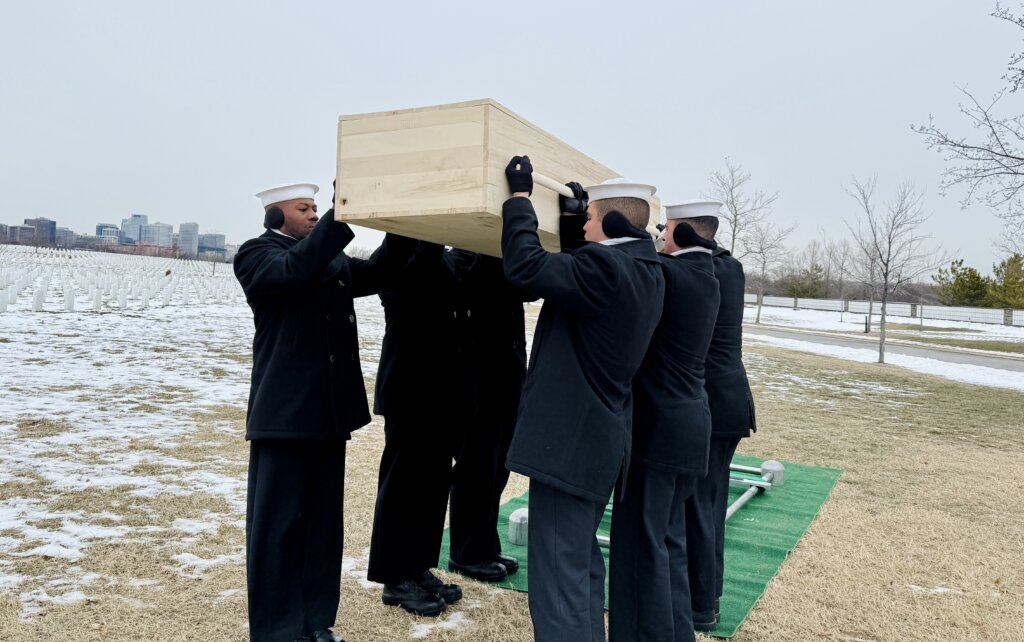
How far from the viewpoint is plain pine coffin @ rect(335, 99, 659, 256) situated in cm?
253

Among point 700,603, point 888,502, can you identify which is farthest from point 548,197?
point 888,502

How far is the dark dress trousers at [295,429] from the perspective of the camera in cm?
298

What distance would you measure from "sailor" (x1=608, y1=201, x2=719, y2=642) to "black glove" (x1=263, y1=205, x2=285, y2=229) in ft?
5.67

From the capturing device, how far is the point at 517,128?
2.74 meters

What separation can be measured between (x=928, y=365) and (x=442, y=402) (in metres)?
18.9

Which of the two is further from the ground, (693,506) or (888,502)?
(693,506)

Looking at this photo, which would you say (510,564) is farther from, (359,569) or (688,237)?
(688,237)

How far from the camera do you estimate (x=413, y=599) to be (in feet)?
11.8

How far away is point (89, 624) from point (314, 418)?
1455 millimetres

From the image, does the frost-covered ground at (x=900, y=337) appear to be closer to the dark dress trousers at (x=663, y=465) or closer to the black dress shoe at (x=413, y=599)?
the dark dress trousers at (x=663, y=465)

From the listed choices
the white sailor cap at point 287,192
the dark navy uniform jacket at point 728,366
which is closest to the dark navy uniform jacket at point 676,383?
the dark navy uniform jacket at point 728,366

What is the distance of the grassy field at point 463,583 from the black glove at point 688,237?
1.95 m

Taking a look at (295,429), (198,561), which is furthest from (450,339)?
(198,561)

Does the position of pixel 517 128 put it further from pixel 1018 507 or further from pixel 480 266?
pixel 1018 507
